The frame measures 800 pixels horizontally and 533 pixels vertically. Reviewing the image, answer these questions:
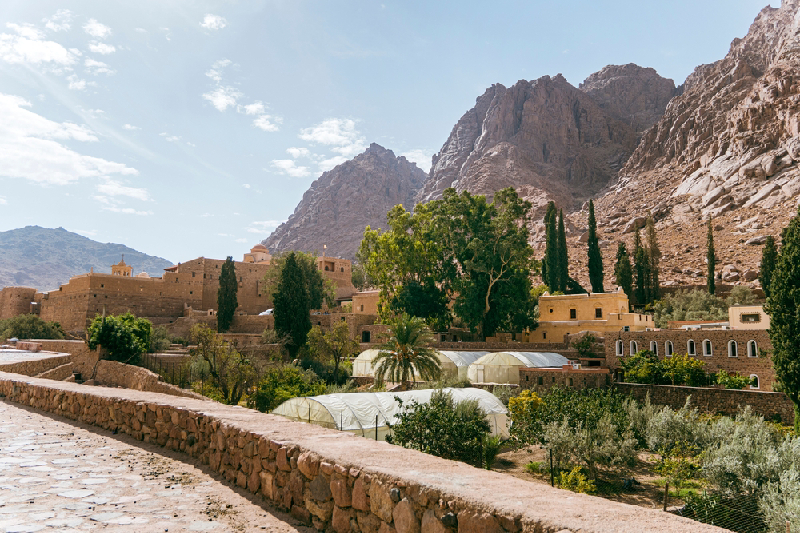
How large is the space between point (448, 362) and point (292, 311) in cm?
1105

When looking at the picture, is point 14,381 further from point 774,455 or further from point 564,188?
point 564,188

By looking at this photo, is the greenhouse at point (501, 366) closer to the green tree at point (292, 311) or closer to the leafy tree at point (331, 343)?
the leafy tree at point (331, 343)

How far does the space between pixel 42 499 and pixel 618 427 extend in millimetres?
16429

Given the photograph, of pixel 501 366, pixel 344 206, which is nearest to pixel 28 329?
pixel 501 366

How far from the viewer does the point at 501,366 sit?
2994cm

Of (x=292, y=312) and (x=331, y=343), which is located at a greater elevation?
(x=292, y=312)

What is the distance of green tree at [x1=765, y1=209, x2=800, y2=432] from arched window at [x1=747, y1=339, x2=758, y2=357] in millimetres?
6038

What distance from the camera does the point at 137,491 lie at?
504 centimetres

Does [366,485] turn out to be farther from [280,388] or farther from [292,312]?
[292,312]

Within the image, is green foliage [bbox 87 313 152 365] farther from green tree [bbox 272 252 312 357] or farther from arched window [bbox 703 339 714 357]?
arched window [bbox 703 339 714 357]

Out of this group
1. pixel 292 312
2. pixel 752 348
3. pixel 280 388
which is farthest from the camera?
pixel 292 312

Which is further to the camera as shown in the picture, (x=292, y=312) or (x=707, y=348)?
(x=292, y=312)

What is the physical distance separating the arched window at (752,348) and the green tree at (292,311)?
24595 mm

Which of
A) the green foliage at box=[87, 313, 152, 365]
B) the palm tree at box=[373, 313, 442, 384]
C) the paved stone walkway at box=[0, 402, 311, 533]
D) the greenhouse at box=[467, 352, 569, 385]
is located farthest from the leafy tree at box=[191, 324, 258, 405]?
the paved stone walkway at box=[0, 402, 311, 533]
